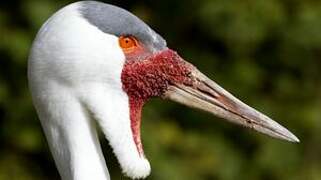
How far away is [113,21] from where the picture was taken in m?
3.97

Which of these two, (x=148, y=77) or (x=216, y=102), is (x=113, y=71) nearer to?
(x=148, y=77)

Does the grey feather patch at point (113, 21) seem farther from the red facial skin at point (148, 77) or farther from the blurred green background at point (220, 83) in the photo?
the blurred green background at point (220, 83)

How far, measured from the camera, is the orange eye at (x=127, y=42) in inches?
158

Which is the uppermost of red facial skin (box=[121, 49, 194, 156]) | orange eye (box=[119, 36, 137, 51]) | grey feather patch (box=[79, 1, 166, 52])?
grey feather patch (box=[79, 1, 166, 52])

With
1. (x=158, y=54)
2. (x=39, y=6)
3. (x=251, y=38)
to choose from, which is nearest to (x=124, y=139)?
(x=158, y=54)

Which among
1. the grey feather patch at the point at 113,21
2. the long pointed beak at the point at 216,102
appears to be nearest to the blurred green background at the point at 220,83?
the long pointed beak at the point at 216,102

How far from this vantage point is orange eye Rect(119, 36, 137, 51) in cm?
401

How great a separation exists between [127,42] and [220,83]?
315 cm

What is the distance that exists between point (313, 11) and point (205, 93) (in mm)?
2926

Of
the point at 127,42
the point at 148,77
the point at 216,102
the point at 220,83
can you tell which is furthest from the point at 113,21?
the point at 220,83

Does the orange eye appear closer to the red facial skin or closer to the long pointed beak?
the red facial skin

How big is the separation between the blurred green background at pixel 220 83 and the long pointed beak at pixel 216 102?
233 centimetres

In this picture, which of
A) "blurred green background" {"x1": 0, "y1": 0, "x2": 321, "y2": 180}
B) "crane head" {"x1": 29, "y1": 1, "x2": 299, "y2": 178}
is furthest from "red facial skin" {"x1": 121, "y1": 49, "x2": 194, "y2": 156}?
"blurred green background" {"x1": 0, "y1": 0, "x2": 321, "y2": 180}

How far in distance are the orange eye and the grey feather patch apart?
0.05ft
